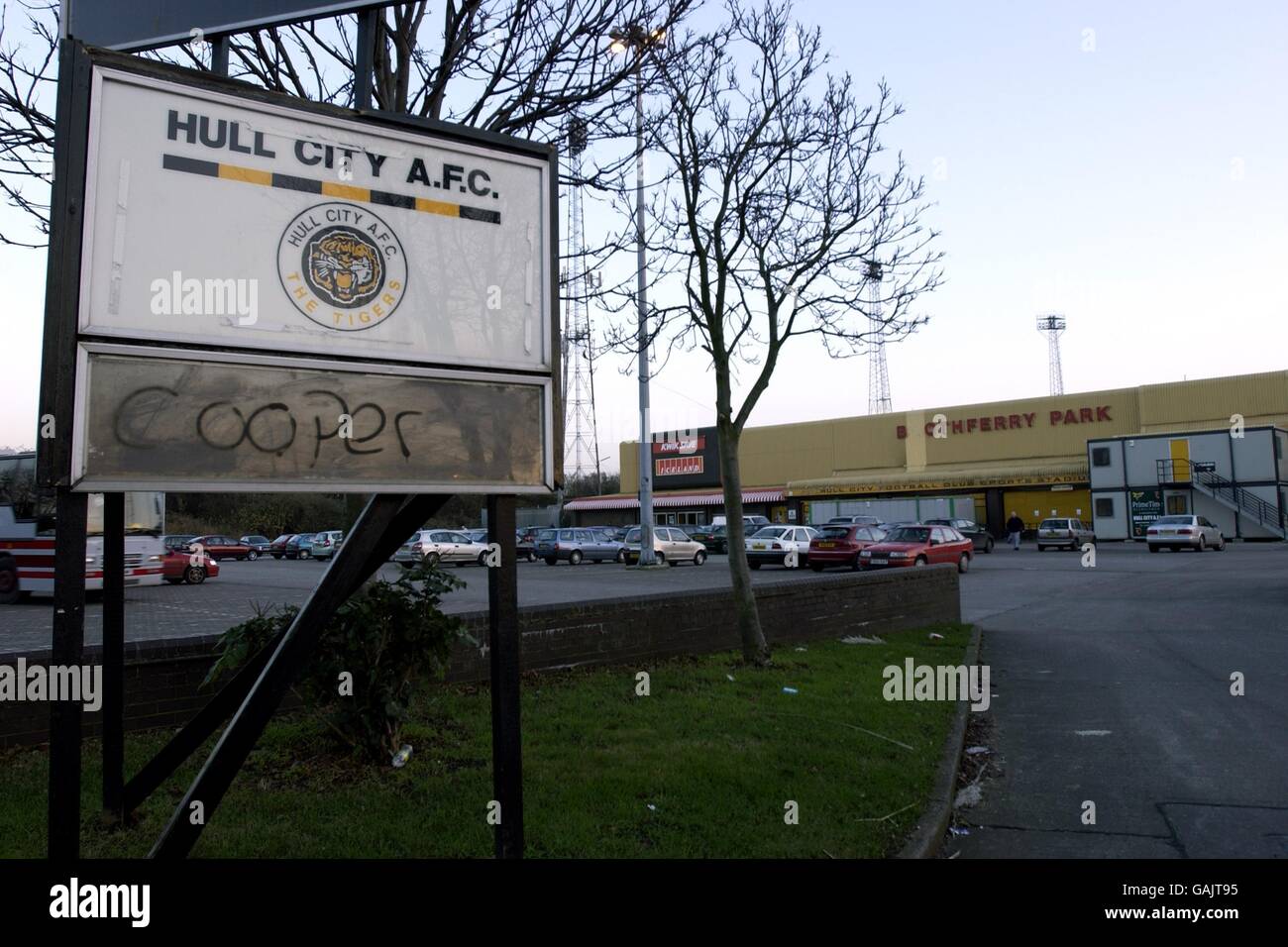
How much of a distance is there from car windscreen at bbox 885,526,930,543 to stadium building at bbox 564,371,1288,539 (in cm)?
2370

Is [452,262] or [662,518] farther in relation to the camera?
[662,518]

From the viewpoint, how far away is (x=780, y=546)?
32.2 meters

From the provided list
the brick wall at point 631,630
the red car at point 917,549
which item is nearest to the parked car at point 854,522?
the red car at point 917,549

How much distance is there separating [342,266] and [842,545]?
26.9m

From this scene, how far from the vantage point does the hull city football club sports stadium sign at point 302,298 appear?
321cm

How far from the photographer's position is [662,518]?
2657 inches

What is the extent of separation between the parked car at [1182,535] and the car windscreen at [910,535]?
47.5 ft

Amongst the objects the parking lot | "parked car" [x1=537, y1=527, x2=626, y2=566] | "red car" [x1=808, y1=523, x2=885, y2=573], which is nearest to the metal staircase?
the parking lot

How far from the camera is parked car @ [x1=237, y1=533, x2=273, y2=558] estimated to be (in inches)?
2130

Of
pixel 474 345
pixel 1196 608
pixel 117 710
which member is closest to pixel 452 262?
pixel 474 345

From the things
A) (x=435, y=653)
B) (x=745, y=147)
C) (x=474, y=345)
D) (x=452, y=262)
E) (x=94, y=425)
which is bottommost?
(x=435, y=653)

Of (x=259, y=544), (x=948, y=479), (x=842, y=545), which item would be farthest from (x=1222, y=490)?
(x=259, y=544)

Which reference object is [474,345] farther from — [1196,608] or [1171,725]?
[1196,608]
